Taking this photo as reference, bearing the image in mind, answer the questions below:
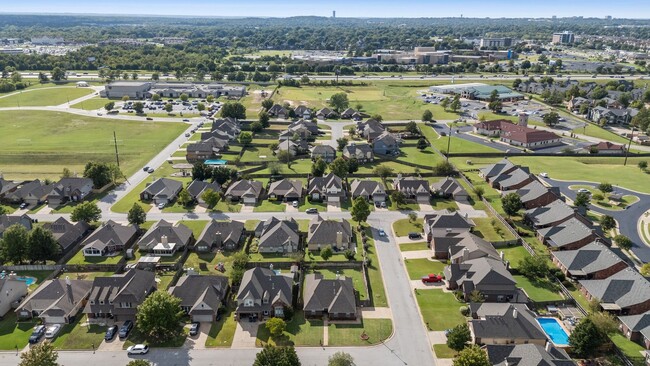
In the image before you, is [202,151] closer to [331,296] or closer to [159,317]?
[159,317]

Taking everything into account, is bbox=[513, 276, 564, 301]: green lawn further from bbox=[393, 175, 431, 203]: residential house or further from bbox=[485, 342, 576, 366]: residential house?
bbox=[393, 175, 431, 203]: residential house

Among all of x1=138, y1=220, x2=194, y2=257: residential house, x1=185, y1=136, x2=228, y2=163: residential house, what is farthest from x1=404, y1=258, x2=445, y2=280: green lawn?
x1=185, y1=136, x2=228, y2=163: residential house

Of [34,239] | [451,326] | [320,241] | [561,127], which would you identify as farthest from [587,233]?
[561,127]

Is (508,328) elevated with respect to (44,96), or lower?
lower

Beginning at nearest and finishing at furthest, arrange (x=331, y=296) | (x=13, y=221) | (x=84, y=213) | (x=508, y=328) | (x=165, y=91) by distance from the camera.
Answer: (x=508, y=328)
(x=331, y=296)
(x=13, y=221)
(x=84, y=213)
(x=165, y=91)

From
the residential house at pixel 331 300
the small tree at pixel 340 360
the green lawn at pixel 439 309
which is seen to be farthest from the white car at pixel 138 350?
the green lawn at pixel 439 309

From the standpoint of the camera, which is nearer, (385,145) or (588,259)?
(588,259)

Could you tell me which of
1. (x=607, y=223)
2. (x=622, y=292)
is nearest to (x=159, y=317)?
(x=622, y=292)
